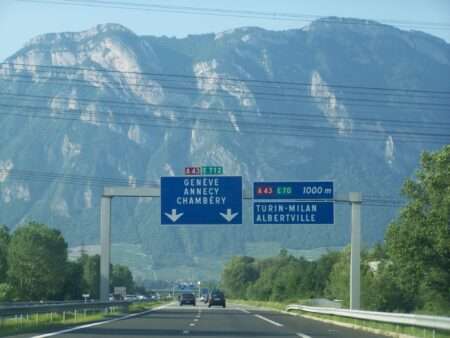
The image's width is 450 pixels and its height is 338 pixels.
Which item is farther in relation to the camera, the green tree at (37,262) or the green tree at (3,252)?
the green tree at (3,252)

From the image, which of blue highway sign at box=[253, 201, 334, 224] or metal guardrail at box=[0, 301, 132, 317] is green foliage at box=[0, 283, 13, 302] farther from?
blue highway sign at box=[253, 201, 334, 224]

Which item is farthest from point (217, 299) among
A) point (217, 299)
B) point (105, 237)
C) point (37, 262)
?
point (37, 262)

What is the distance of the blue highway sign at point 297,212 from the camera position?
217 ft

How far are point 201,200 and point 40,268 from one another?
90.0 metres

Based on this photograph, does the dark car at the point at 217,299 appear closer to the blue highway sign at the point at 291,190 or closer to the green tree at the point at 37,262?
the green tree at the point at 37,262

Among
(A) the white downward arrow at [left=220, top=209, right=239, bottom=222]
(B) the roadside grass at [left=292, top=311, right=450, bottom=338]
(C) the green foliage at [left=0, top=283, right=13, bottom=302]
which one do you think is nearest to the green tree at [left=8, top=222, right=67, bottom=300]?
(C) the green foliage at [left=0, top=283, right=13, bottom=302]

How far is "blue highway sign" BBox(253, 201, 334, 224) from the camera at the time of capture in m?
66.2

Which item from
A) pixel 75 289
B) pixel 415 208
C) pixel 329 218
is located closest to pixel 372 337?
pixel 329 218

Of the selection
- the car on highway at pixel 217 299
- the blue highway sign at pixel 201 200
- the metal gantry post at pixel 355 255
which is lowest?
the car on highway at pixel 217 299

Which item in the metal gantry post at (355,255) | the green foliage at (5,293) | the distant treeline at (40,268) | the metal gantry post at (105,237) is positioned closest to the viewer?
the metal gantry post at (355,255)

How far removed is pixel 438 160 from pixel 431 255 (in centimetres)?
692

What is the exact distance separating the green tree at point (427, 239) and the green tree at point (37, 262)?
3255 inches

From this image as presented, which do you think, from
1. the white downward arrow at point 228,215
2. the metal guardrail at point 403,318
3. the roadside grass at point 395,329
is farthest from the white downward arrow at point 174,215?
the roadside grass at point 395,329

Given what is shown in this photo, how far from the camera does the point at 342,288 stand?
130500 millimetres
